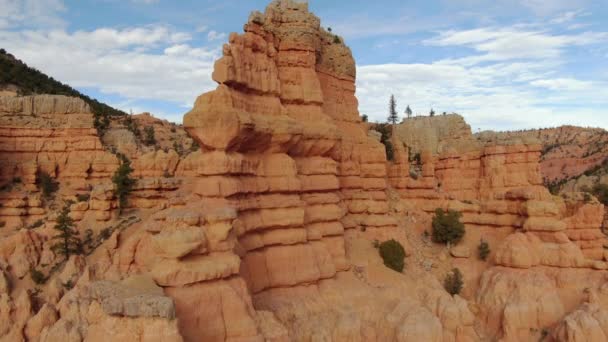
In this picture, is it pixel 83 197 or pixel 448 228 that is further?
pixel 83 197

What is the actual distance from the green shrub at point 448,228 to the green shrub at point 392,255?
484 cm

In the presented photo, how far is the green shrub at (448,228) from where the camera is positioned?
104 feet

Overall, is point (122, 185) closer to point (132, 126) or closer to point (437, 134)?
point (437, 134)

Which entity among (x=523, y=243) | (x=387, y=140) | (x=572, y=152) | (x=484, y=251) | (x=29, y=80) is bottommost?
(x=484, y=251)

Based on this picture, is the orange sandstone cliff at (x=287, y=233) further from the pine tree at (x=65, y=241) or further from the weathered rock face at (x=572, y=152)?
the weathered rock face at (x=572, y=152)

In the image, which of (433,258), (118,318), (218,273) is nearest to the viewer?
(118,318)

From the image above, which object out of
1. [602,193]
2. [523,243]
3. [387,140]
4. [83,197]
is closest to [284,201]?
[523,243]

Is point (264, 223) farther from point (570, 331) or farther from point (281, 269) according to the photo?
point (570, 331)

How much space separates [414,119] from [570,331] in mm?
27405

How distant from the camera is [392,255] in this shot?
27.3 metres

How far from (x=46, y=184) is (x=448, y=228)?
27.1 m

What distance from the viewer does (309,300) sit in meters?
21.2

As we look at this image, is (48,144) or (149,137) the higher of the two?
(149,137)

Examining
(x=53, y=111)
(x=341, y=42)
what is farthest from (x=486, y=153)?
(x=53, y=111)
